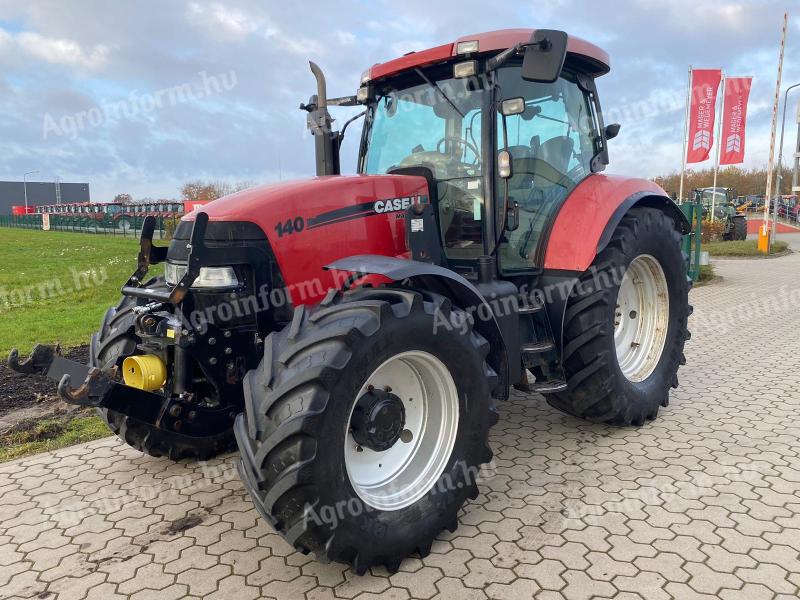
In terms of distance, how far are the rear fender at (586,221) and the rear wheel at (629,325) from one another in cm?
13

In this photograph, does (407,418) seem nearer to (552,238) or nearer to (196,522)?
(196,522)

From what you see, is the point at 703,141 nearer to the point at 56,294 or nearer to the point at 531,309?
the point at 56,294

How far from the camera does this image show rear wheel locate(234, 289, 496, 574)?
7.91 feet

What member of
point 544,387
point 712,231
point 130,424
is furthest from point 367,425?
point 712,231

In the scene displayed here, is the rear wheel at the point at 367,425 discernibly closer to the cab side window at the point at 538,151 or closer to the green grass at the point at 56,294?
the cab side window at the point at 538,151

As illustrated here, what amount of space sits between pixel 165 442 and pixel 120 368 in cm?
63

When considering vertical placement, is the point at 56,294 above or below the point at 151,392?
below

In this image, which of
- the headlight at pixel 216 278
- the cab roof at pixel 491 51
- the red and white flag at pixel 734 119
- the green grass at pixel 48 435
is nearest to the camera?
the headlight at pixel 216 278

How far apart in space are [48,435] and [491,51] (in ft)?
13.2

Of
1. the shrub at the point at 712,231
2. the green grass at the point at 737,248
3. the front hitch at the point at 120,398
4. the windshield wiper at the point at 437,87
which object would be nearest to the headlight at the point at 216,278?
the front hitch at the point at 120,398

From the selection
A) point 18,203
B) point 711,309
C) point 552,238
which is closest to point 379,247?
point 552,238

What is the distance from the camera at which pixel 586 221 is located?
157 inches

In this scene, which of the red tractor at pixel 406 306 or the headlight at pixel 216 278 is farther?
the headlight at pixel 216 278

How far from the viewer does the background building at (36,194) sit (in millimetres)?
76938
